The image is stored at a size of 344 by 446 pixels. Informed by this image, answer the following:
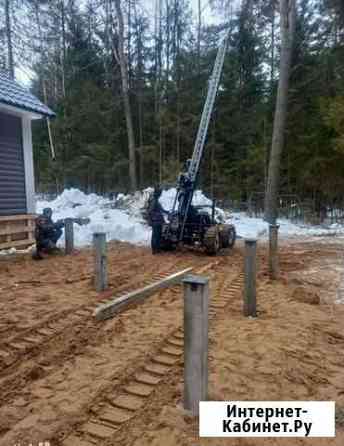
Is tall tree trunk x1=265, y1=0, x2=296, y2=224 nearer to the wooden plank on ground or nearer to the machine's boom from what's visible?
the machine's boom

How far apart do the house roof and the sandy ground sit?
3.97m

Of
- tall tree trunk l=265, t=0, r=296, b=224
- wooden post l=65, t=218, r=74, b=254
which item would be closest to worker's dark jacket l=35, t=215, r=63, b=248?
wooden post l=65, t=218, r=74, b=254

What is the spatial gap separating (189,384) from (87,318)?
6.49ft

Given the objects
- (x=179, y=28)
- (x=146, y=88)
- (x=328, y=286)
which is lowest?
(x=328, y=286)

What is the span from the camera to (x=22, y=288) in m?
5.13

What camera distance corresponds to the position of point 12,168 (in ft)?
25.8

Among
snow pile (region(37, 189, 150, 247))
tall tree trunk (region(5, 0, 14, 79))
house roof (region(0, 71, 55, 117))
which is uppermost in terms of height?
tall tree trunk (region(5, 0, 14, 79))

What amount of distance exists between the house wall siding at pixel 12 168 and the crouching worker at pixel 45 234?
837mm

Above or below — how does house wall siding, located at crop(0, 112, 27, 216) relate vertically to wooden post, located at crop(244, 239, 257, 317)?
above

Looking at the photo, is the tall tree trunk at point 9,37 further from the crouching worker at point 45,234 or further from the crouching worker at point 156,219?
the crouching worker at point 156,219

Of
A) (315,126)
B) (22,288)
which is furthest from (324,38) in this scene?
(22,288)

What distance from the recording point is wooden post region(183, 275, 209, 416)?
7.08 feet

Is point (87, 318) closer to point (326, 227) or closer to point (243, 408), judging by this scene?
point (243, 408)

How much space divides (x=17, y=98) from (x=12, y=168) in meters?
1.58
